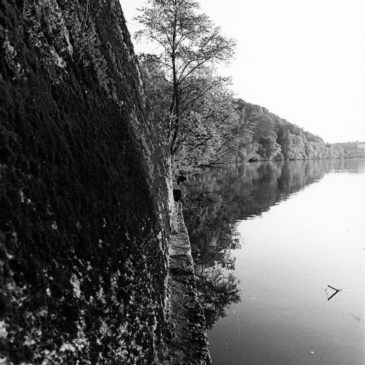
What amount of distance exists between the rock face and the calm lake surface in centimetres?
353

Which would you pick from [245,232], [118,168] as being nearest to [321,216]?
[245,232]

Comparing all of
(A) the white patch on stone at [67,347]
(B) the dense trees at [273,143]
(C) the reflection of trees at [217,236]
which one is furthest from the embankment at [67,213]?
(B) the dense trees at [273,143]

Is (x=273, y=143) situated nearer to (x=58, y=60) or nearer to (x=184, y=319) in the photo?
(x=184, y=319)

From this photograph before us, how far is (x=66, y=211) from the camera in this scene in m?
1.97

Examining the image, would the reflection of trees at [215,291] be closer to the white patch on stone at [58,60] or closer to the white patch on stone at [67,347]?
the white patch on stone at [67,347]

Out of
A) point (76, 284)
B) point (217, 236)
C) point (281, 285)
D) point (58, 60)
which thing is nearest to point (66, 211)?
point (76, 284)

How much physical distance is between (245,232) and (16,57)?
13.3 meters

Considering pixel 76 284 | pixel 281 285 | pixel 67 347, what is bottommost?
pixel 281 285

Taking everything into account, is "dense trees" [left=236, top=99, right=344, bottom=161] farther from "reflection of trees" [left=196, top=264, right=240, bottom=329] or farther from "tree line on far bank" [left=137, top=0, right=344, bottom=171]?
"reflection of trees" [left=196, top=264, right=240, bottom=329]

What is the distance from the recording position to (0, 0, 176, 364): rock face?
1.47 m

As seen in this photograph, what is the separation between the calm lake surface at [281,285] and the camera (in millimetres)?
5898

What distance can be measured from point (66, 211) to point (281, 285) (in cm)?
791

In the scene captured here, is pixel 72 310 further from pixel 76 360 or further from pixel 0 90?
pixel 0 90

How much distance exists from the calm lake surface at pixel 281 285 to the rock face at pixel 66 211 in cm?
353
